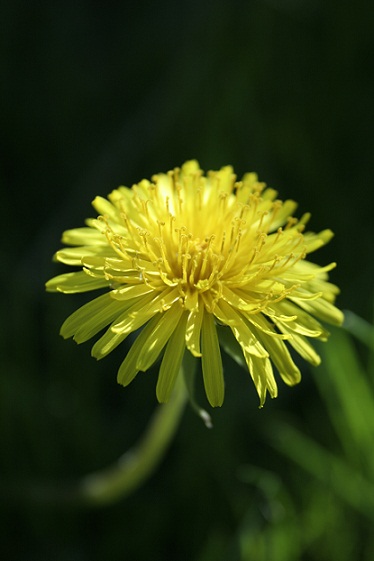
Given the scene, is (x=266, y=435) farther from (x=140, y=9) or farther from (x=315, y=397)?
(x=140, y=9)

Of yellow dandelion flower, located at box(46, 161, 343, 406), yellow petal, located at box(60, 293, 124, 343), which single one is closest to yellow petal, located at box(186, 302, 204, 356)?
yellow dandelion flower, located at box(46, 161, 343, 406)

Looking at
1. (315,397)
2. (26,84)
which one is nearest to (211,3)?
(26,84)

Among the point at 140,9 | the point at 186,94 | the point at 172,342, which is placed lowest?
the point at 172,342

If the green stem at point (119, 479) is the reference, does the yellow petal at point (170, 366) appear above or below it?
above

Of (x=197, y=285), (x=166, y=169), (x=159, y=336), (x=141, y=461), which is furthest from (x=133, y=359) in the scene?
(x=166, y=169)

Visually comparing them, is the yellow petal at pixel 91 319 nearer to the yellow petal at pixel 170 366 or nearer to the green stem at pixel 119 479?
the yellow petal at pixel 170 366

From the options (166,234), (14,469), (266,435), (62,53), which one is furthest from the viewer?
(62,53)

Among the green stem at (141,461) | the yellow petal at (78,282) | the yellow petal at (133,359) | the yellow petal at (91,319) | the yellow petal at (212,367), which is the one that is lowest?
the green stem at (141,461)

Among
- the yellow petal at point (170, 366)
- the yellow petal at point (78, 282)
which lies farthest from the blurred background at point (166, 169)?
the yellow petal at point (78, 282)
